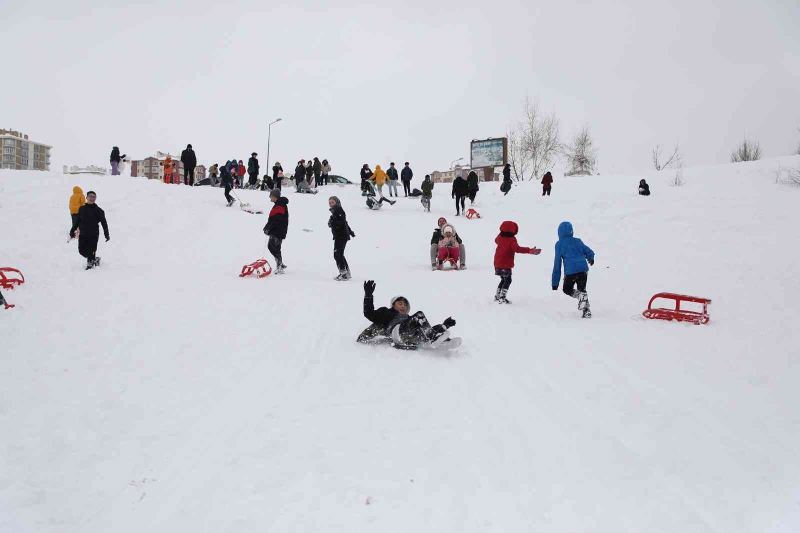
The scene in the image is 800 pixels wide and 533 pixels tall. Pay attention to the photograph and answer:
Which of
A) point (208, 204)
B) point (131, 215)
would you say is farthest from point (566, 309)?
point (208, 204)

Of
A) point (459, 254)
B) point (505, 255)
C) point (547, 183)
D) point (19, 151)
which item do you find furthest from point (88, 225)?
point (19, 151)

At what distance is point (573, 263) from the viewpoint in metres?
8.21

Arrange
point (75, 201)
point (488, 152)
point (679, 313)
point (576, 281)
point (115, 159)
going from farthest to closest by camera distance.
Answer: point (488, 152), point (115, 159), point (75, 201), point (576, 281), point (679, 313)

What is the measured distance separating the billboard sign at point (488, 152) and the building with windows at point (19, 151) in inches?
3858

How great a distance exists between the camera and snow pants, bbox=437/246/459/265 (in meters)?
13.4

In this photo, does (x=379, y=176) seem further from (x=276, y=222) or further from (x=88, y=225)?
(x=88, y=225)

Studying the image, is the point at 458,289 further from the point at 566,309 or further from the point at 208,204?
the point at 208,204

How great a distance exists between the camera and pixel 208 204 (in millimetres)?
20422

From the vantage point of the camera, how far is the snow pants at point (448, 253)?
13.4m

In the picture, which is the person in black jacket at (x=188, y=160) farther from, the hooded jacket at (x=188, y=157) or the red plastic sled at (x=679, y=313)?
the red plastic sled at (x=679, y=313)

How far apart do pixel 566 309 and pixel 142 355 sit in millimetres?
6837

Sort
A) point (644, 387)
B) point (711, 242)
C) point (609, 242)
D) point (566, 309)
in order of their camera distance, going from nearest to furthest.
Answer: point (644, 387) < point (566, 309) < point (711, 242) < point (609, 242)

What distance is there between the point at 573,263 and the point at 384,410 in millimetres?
5192

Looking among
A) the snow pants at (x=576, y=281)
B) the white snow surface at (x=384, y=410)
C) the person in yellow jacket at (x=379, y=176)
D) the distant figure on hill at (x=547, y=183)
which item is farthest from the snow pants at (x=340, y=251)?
the person in yellow jacket at (x=379, y=176)
